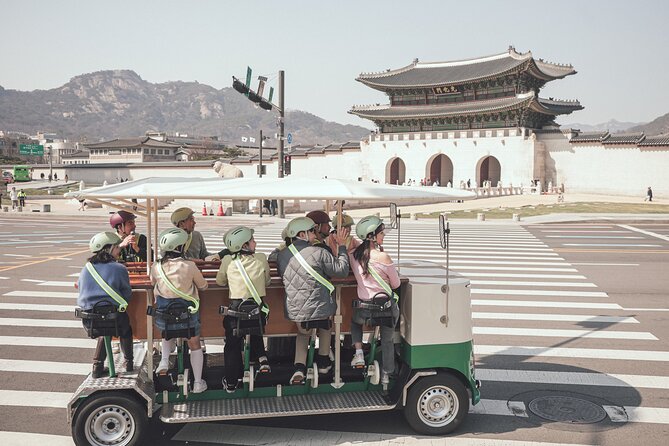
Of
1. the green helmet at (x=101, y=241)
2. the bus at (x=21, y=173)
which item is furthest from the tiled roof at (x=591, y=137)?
the bus at (x=21, y=173)

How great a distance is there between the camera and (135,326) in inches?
209

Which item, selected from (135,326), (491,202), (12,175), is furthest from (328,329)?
(12,175)

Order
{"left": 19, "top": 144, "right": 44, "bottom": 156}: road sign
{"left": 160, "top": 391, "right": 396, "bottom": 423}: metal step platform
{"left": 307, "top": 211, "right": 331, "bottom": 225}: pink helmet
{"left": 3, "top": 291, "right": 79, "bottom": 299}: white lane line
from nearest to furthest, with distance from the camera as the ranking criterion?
{"left": 160, "top": 391, "right": 396, "bottom": 423}: metal step platform < {"left": 307, "top": 211, "right": 331, "bottom": 225}: pink helmet < {"left": 3, "top": 291, "right": 79, "bottom": 299}: white lane line < {"left": 19, "top": 144, "right": 44, "bottom": 156}: road sign

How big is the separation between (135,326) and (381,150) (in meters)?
56.2

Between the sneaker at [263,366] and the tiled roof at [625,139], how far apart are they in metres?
49.0

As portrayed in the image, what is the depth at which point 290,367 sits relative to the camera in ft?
18.5

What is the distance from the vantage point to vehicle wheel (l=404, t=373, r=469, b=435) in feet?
17.1

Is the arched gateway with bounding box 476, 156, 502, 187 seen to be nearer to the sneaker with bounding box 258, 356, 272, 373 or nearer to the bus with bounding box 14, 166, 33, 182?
the sneaker with bounding box 258, 356, 272, 373

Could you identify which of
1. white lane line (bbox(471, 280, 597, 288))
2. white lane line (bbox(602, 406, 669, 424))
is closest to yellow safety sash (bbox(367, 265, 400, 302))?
white lane line (bbox(602, 406, 669, 424))

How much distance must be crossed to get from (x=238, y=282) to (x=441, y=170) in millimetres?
57790

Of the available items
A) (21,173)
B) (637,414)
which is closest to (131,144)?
(21,173)

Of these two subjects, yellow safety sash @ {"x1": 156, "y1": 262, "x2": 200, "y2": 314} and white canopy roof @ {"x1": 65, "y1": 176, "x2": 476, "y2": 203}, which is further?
white canopy roof @ {"x1": 65, "y1": 176, "x2": 476, "y2": 203}

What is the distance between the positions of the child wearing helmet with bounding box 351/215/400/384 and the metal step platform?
0.99 feet

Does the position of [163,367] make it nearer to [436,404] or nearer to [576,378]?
[436,404]
